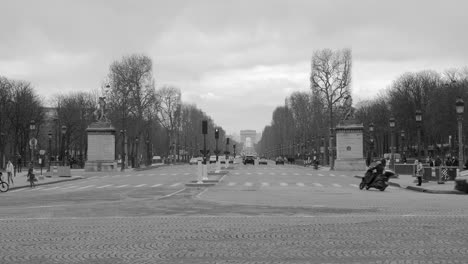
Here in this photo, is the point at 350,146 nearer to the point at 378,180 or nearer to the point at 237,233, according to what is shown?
the point at 378,180

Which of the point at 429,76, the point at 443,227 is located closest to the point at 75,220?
the point at 443,227

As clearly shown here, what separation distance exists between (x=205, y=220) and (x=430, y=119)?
73.4 meters

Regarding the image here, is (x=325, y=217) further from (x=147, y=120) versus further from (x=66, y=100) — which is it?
(x=66, y=100)

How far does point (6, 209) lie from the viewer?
2005 cm

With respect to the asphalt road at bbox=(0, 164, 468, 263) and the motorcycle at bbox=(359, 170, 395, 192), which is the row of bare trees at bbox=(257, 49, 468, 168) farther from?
the asphalt road at bbox=(0, 164, 468, 263)

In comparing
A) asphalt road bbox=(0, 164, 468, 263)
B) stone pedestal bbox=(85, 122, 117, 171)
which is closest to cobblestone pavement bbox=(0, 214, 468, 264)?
asphalt road bbox=(0, 164, 468, 263)

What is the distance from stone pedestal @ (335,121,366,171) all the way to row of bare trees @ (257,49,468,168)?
7.17 feet

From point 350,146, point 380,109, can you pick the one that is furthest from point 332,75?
point 380,109

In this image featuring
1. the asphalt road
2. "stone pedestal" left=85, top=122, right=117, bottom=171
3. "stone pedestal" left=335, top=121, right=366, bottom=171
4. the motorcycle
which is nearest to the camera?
the asphalt road

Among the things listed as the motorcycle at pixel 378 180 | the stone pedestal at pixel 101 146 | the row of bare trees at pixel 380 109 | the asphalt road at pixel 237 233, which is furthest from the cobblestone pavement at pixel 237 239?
Answer: the stone pedestal at pixel 101 146

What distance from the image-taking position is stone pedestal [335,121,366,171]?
70.5 meters

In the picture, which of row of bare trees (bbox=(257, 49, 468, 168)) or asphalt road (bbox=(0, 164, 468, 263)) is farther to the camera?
row of bare trees (bbox=(257, 49, 468, 168))

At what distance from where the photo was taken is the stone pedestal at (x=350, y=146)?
231 ft

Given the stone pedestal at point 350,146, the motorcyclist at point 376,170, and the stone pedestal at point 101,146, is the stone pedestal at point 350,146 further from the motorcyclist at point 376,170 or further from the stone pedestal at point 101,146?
the motorcyclist at point 376,170
